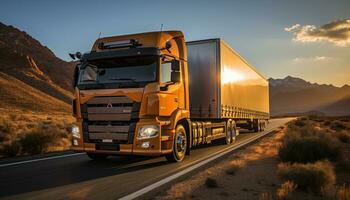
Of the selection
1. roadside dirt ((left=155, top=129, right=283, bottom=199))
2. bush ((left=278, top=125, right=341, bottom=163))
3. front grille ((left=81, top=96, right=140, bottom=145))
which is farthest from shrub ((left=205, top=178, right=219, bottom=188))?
bush ((left=278, top=125, right=341, bottom=163))

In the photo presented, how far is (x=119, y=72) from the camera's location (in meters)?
8.80

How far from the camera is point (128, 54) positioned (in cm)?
872

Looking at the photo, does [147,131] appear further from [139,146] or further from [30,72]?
[30,72]

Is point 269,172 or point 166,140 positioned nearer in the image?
point 269,172

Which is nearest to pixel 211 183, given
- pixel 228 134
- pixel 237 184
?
pixel 237 184

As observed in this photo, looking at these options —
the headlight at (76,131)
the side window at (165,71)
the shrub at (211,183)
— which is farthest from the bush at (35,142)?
the shrub at (211,183)

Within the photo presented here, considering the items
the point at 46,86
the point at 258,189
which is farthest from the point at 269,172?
the point at 46,86

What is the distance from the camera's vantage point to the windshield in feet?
27.7

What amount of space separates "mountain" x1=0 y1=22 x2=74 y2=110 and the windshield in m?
46.0

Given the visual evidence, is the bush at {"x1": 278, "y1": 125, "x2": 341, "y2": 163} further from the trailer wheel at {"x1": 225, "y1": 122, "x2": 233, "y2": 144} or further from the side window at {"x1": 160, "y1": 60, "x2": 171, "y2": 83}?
the trailer wheel at {"x1": 225, "y1": 122, "x2": 233, "y2": 144}

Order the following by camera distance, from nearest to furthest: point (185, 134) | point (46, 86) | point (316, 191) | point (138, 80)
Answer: point (316, 191)
point (138, 80)
point (185, 134)
point (46, 86)

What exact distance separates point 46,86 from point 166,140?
64.4 meters

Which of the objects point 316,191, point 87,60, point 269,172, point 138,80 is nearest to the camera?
point 316,191

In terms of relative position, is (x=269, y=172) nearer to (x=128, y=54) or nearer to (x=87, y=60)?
(x=128, y=54)
